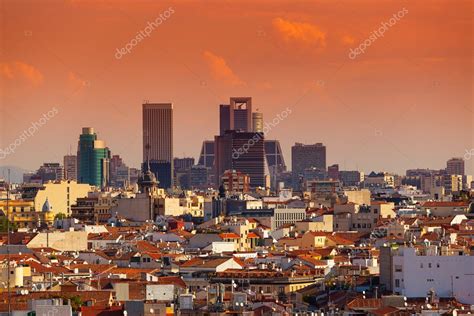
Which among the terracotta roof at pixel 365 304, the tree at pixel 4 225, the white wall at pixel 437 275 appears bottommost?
the terracotta roof at pixel 365 304

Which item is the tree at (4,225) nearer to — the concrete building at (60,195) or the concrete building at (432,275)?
the concrete building at (60,195)

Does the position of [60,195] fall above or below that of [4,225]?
above

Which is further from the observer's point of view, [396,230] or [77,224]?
[77,224]

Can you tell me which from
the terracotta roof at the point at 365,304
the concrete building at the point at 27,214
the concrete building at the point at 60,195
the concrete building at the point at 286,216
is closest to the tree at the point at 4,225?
the concrete building at the point at 27,214

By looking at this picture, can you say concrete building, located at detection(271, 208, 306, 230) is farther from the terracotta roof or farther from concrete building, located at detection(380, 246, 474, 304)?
the terracotta roof

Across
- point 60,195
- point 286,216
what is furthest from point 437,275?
point 60,195

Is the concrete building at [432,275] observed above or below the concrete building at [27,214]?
below

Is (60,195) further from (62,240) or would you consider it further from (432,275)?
(432,275)

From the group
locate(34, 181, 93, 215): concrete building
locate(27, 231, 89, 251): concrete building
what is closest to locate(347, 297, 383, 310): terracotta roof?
locate(27, 231, 89, 251): concrete building

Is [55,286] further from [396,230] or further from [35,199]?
[35,199]

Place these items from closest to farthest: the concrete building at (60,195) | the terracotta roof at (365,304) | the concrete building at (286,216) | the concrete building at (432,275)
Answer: the terracotta roof at (365,304) < the concrete building at (432,275) < the concrete building at (286,216) < the concrete building at (60,195)

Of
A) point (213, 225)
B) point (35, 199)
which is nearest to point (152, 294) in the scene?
point (213, 225)
